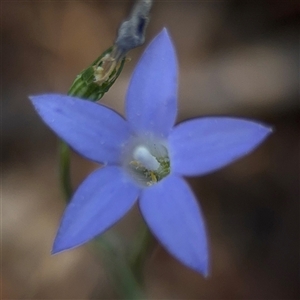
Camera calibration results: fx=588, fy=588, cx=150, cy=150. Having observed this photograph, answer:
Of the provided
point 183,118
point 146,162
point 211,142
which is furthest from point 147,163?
point 183,118

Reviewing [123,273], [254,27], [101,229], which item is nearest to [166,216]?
[101,229]

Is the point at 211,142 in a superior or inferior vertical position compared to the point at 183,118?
superior

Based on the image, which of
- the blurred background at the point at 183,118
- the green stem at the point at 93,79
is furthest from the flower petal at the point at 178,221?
the blurred background at the point at 183,118

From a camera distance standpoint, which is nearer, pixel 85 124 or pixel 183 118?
pixel 85 124

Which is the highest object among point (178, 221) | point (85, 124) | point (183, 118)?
point (85, 124)

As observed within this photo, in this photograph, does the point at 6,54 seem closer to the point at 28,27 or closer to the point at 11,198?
the point at 28,27

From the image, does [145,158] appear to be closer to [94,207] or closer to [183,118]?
[94,207]
